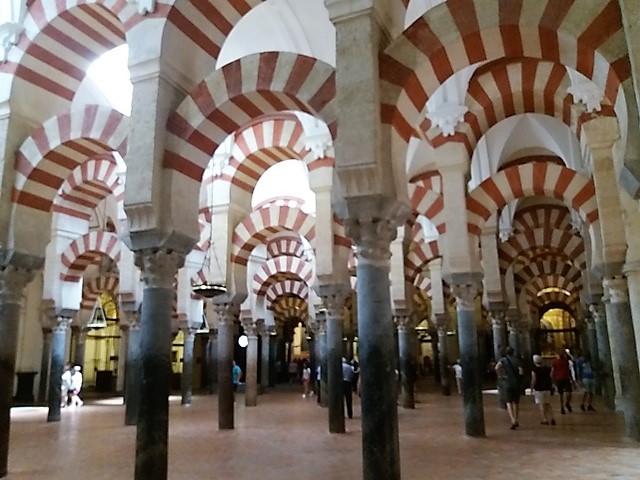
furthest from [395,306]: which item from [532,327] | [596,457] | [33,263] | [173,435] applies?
[532,327]

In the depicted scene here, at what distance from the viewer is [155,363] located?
4734 millimetres

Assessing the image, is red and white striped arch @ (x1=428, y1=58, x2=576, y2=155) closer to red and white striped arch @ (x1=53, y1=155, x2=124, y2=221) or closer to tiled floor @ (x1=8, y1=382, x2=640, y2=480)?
tiled floor @ (x1=8, y1=382, x2=640, y2=480)

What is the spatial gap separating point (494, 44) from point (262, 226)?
19.2 ft

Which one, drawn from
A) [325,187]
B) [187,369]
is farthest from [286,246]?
[325,187]

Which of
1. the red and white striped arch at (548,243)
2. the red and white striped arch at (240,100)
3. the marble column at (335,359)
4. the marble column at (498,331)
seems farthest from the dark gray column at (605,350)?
the red and white striped arch at (240,100)

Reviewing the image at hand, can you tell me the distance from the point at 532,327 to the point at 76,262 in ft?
49.2

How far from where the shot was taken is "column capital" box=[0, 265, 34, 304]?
5.64 m

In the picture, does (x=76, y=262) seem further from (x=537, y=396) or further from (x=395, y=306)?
(x=537, y=396)

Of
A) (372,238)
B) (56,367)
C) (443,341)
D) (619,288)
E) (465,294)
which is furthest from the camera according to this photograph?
(443,341)

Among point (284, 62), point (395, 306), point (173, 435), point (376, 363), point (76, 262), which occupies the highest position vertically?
point (284, 62)

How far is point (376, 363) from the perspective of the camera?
12.6 feet

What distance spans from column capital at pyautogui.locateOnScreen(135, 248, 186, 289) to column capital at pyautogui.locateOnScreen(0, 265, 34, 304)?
167 centimetres

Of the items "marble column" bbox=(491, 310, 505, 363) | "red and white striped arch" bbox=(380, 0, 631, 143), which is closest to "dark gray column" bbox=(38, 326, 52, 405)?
"marble column" bbox=(491, 310, 505, 363)

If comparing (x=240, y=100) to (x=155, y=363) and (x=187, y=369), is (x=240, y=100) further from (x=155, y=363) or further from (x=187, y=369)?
(x=187, y=369)
